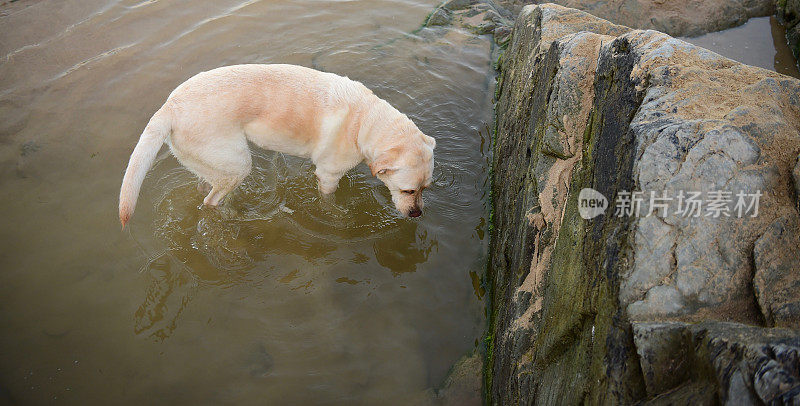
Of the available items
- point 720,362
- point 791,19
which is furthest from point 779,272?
point 791,19

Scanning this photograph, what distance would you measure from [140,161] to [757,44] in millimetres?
7151

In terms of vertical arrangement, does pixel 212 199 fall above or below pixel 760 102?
below

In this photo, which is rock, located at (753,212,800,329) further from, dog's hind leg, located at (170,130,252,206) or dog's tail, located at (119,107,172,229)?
dog's hind leg, located at (170,130,252,206)

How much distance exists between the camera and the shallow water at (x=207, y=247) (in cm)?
347

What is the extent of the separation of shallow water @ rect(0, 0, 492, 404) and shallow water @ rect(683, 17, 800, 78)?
3.00m

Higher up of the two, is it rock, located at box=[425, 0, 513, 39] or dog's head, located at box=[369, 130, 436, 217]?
rock, located at box=[425, 0, 513, 39]

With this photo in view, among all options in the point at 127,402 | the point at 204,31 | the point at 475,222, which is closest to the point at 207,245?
the point at 127,402

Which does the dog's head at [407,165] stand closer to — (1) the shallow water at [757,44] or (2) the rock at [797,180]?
(2) the rock at [797,180]

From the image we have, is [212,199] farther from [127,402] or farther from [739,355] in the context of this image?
[739,355]

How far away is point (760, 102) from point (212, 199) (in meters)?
4.17

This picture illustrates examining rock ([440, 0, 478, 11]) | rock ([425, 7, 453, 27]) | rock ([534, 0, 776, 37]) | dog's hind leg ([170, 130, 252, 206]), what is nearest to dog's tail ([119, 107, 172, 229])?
dog's hind leg ([170, 130, 252, 206])

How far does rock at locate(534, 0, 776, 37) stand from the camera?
6.35 meters

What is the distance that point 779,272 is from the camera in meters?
1.78

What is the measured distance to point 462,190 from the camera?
16.3ft
